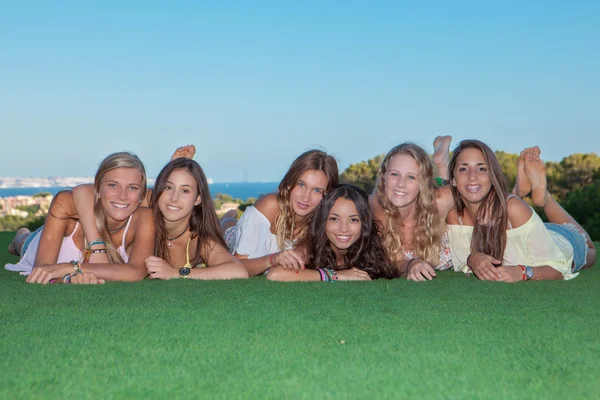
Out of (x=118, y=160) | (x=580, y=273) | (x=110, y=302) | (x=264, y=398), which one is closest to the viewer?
(x=264, y=398)

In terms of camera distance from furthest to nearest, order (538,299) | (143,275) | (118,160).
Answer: (118,160), (143,275), (538,299)

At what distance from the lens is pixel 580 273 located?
21.0 ft

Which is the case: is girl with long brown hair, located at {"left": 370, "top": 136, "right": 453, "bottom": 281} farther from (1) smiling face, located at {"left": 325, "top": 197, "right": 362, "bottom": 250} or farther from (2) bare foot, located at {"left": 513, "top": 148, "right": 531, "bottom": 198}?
(2) bare foot, located at {"left": 513, "top": 148, "right": 531, "bottom": 198}

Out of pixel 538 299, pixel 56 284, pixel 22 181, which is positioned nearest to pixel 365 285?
pixel 538 299

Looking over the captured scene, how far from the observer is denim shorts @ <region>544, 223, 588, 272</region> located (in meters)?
6.54

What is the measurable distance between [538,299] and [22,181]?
531ft

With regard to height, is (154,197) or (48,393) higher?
(154,197)

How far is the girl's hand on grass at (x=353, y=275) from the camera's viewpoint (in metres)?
5.49

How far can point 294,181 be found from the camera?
599 centimetres

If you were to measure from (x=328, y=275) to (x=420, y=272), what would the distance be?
2.60 ft

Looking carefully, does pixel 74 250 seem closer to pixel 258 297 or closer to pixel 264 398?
pixel 258 297

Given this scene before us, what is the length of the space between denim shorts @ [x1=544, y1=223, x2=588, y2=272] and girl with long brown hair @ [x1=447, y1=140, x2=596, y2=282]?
0.59m

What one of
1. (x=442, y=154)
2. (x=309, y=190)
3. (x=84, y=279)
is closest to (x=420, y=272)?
(x=309, y=190)

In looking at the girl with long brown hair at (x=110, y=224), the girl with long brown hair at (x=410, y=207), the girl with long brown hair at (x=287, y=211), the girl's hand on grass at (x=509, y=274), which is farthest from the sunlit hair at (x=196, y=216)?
the girl's hand on grass at (x=509, y=274)
